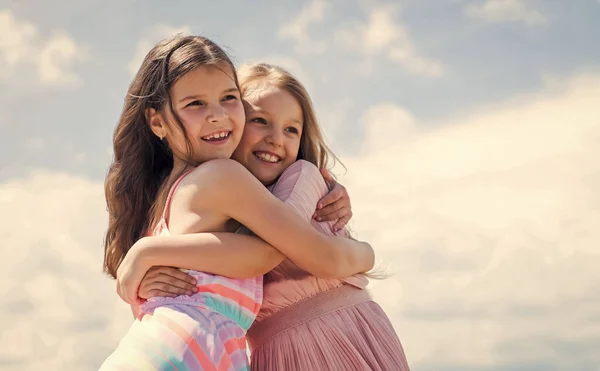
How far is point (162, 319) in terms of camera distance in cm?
325

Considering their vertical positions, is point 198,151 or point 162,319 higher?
point 198,151

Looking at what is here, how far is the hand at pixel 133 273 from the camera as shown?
3.46 meters

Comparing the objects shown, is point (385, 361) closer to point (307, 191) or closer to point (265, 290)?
point (265, 290)

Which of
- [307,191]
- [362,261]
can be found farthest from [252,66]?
[362,261]

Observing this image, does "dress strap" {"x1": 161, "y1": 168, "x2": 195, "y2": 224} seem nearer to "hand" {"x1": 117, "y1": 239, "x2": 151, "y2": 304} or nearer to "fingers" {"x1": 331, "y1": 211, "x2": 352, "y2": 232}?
"hand" {"x1": 117, "y1": 239, "x2": 151, "y2": 304}

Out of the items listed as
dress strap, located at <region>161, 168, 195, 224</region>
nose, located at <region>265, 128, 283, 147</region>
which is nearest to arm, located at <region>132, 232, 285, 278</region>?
dress strap, located at <region>161, 168, 195, 224</region>

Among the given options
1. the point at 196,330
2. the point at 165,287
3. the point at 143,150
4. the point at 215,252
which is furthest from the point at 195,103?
the point at 196,330

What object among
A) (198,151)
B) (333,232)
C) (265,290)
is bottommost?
(265,290)

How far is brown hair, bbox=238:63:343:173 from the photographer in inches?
173

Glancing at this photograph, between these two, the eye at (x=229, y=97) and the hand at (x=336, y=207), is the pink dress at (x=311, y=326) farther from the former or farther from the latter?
the eye at (x=229, y=97)

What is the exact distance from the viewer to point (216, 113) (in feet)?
12.6

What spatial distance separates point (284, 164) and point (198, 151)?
2.08 ft

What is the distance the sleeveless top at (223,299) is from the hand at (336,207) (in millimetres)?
725

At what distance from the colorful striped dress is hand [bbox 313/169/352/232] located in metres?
0.68
